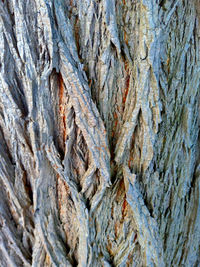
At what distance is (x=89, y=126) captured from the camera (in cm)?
73

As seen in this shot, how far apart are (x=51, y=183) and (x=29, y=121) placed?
0.22m

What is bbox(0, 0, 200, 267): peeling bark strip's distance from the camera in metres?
0.73

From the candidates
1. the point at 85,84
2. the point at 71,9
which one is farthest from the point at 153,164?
the point at 71,9

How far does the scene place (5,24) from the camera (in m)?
0.73

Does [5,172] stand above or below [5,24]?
below

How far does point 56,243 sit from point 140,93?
1.83 ft

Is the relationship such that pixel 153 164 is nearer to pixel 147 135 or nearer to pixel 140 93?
pixel 147 135

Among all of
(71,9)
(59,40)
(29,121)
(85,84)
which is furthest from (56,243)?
(71,9)

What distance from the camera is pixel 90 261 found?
743 mm

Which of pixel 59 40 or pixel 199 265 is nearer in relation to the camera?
pixel 59 40

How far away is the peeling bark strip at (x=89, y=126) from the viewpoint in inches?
28.6

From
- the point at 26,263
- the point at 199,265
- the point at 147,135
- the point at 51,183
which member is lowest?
the point at 199,265

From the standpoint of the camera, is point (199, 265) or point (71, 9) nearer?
point (71, 9)

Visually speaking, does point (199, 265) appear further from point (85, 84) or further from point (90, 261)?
point (85, 84)
